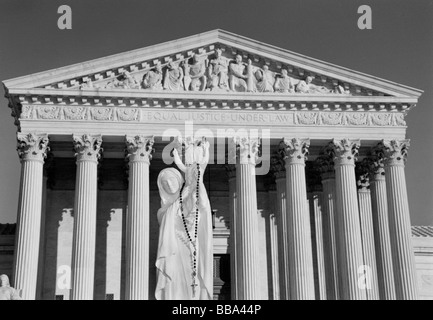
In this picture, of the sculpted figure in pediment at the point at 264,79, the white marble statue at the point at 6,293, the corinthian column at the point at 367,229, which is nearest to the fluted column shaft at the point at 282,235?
the corinthian column at the point at 367,229

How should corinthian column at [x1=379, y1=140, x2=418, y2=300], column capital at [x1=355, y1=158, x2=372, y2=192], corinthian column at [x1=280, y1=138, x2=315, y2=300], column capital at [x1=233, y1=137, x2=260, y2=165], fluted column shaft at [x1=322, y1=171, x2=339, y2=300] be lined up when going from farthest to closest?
column capital at [x1=355, y1=158, x2=372, y2=192]
fluted column shaft at [x1=322, y1=171, x2=339, y2=300]
column capital at [x1=233, y1=137, x2=260, y2=165]
corinthian column at [x1=379, y1=140, x2=418, y2=300]
corinthian column at [x1=280, y1=138, x2=315, y2=300]

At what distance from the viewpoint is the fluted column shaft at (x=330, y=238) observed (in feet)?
133

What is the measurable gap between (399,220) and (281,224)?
664cm

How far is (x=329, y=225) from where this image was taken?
41.5 m

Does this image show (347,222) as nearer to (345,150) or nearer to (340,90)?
(345,150)

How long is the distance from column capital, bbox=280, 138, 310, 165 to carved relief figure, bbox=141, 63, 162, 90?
746cm

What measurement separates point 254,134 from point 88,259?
10937 mm

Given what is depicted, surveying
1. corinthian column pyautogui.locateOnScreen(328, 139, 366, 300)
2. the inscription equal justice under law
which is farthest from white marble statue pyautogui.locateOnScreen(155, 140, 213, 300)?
corinthian column pyautogui.locateOnScreen(328, 139, 366, 300)

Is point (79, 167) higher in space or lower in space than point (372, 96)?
lower

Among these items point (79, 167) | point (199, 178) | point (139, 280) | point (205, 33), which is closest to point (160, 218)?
point (199, 178)

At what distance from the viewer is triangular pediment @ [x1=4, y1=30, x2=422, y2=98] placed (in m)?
38.5

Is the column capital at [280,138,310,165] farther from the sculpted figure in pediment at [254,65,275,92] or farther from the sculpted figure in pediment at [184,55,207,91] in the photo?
the sculpted figure in pediment at [184,55,207,91]

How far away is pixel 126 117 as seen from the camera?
126ft

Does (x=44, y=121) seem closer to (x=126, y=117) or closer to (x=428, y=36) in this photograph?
(x=126, y=117)
